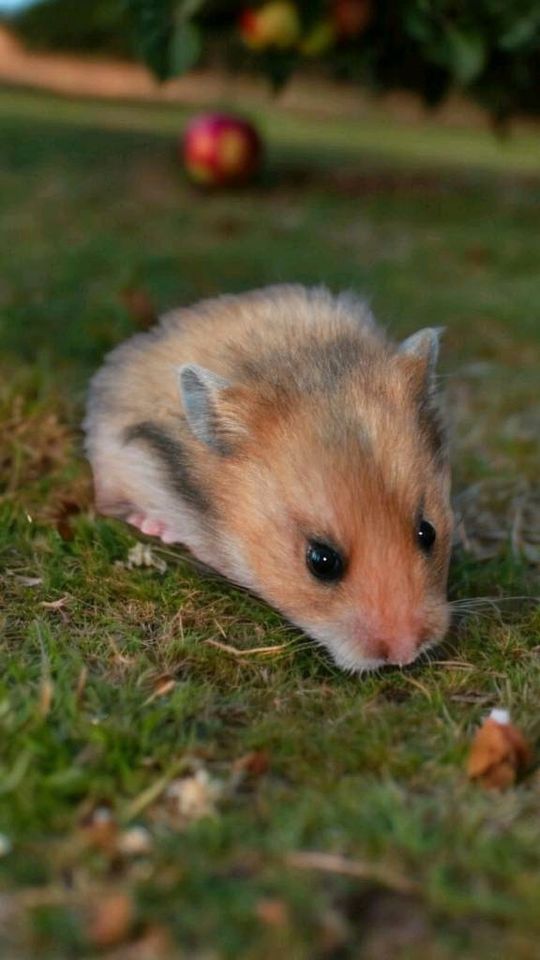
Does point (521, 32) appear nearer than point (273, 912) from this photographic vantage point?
No

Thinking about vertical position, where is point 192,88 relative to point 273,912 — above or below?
A: below

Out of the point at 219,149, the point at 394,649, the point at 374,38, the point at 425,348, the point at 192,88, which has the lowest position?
the point at 192,88

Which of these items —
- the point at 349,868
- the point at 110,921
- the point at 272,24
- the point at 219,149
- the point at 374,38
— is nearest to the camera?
the point at 110,921

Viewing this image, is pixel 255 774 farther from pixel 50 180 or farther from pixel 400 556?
pixel 50 180

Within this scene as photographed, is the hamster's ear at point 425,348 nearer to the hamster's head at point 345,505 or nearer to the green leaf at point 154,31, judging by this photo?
the hamster's head at point 345,505

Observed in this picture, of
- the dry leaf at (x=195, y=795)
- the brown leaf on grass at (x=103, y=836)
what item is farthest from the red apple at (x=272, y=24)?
the brown leaf on grass at (x=103, y=836)

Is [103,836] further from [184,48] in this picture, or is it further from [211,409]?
[184,48]

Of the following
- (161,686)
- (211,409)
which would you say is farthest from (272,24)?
(161,686)

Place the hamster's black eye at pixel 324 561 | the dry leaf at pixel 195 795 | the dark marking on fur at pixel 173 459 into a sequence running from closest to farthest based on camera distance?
the dry leaf at pixel 195 795 → the hamster's black eye at pixel 324 561 → the dark marking on fur at pixel 173 459
